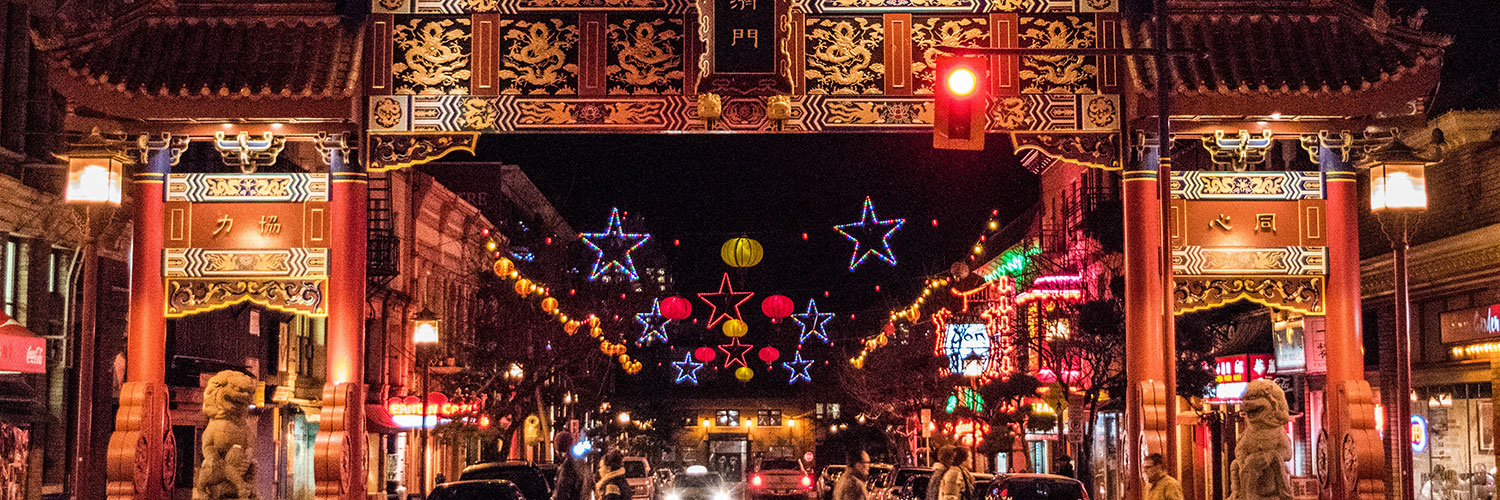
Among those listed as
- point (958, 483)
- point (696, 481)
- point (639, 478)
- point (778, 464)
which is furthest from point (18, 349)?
point (778, 464)

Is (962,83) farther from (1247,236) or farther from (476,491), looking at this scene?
(476,491)

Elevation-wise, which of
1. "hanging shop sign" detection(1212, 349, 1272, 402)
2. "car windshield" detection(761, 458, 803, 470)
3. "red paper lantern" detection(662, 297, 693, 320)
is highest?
"red paper lantern" detection(662, 297, 693, 320)

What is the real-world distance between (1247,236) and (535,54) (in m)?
8.15

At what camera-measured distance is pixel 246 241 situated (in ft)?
54.9

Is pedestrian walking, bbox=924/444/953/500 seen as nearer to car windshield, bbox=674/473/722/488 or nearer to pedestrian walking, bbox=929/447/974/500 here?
pedestrian walking, bbox=929/447/974/500

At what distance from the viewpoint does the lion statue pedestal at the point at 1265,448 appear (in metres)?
14.1

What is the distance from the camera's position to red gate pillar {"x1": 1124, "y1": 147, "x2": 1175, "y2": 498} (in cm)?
1647

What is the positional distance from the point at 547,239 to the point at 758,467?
41.0ft

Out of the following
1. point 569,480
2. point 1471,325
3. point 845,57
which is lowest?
point 569,480

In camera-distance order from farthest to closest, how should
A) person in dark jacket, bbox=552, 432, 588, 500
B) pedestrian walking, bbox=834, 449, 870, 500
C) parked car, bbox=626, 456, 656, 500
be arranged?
1. parked car, bbox=626, 456, 656, 500
2. pedestrian walking, bbox=834, 449, 870, 500
3. person in dark jacket, bbox=552, 432, 588, 500

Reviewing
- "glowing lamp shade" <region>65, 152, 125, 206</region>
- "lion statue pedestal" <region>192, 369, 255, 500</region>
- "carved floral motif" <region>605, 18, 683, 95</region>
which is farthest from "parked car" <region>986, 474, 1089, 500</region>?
"glowing lamp shade" <region>65, 152, 125, 206</region>

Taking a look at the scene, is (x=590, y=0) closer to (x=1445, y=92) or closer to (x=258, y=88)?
(x=258, y=88)

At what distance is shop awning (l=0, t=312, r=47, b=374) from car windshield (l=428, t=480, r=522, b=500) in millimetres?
5355

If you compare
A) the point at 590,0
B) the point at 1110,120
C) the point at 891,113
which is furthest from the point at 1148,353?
the point at 590,0
